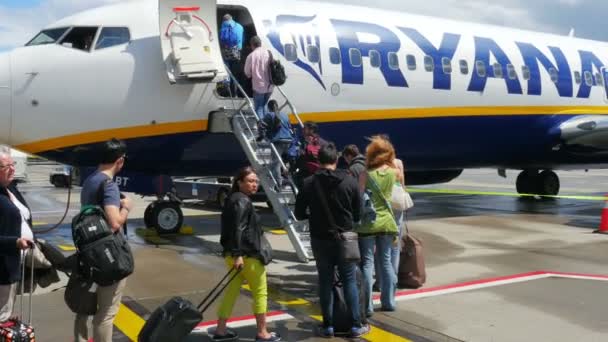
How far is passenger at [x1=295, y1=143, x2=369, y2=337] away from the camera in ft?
17.1

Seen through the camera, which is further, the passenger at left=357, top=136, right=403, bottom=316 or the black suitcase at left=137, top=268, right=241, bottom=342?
the passenger at left=357, top=136, right=403, bottom=316

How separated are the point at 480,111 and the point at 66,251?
8871mm

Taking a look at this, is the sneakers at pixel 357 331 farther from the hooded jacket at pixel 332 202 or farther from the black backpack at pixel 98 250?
the black backpack at pixel 98 250

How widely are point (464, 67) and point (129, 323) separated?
31.2 feet

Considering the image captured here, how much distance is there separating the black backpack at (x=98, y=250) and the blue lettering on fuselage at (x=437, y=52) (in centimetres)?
935

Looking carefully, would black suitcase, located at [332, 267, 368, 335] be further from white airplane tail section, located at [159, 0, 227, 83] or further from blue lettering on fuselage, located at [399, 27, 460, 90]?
blue lettering on fuselage, located at [399, 27, 460, 90]

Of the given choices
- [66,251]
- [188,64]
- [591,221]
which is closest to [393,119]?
[188,64]

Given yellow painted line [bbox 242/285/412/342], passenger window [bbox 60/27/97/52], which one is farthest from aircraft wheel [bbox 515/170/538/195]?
passenger window [bbox 60/27/97/52]

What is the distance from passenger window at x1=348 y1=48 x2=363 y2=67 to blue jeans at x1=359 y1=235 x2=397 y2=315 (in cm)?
581

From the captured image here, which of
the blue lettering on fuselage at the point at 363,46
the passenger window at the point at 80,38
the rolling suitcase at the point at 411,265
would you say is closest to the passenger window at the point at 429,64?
the blue lettering on fuselage at the point at 363,46

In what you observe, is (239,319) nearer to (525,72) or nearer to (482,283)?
(482,283)

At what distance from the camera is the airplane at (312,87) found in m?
9.34

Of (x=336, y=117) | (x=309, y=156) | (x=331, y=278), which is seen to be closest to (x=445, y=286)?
(x=331, y=278)

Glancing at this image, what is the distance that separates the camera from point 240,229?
4949 mm
